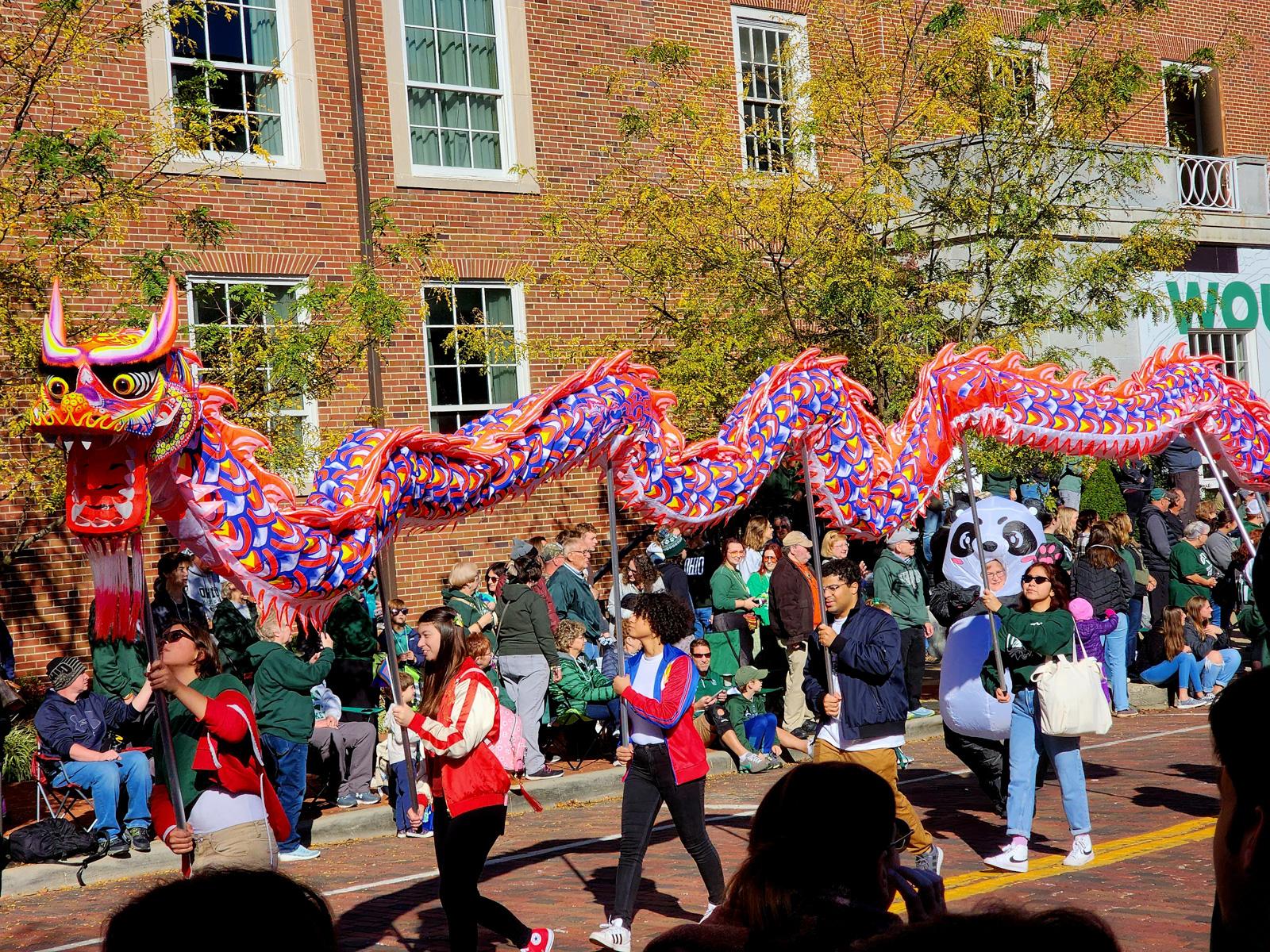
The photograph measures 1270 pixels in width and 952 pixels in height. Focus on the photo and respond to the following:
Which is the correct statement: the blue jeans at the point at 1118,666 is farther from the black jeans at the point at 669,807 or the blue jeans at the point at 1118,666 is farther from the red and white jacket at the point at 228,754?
the red and white jacket at the point at 228,754

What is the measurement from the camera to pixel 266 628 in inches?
452

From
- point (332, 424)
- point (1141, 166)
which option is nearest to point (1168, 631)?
point (1141, 166)

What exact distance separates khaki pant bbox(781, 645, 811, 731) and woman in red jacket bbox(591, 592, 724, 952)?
6073 mm

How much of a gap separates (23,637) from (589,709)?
228 inches

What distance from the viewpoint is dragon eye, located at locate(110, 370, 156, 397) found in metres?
5.82

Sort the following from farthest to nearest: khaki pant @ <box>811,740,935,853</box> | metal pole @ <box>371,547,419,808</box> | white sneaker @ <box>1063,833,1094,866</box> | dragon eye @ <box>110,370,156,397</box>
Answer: white sneaker @ <box>1063,833,1094,866</box>, khaki pant @ <box>811,740,935,853</box>, metal pole @ <box>371,547,419,808</box>, dragon eye @ <box>110,370,156,397</box>

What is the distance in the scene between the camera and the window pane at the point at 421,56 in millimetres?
18484

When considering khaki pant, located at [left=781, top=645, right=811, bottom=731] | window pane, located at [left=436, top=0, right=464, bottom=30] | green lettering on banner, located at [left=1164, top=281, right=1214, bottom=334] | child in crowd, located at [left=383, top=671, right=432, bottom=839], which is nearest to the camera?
child in crowd, located at [left=383, top=671, right=432, bottom=839]

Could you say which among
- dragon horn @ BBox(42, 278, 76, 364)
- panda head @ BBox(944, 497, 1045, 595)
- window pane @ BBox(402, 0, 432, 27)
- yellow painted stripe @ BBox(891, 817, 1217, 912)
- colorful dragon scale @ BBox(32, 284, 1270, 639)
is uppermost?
window pane @ BBox(402, 0, 432, 27)

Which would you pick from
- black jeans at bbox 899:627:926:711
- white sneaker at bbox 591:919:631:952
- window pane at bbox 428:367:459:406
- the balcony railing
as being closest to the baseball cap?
black jeans at bbox 899:627:926:711

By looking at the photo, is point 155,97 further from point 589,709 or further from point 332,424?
point 589,709

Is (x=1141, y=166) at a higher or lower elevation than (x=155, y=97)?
lower

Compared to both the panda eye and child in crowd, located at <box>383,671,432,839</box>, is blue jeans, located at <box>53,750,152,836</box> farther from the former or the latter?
the panda eye

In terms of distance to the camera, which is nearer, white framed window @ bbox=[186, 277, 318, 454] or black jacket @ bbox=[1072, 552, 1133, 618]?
white framed window @ bbox=[186, 277, 318, 454]
